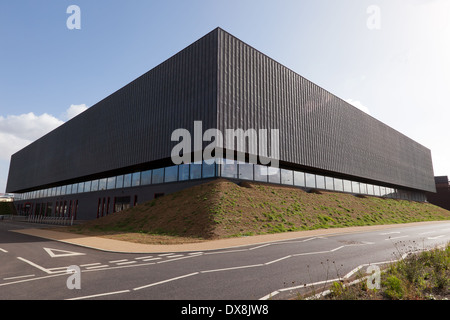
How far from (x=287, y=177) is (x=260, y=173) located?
521 cm

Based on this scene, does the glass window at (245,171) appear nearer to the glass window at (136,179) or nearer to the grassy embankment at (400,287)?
the glass window at (136,179)

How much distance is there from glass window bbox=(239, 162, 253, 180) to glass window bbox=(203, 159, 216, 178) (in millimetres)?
3210

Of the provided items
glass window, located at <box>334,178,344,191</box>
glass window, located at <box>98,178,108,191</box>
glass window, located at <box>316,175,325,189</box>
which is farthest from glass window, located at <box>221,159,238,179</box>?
glass window, located at <box>98,178,108,191</box>

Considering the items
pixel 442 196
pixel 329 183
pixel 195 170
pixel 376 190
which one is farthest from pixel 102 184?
pixel 442 196

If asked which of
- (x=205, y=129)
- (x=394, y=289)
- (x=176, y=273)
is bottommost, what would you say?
(x=176, y=273)

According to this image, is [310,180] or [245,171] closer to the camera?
[245,171]

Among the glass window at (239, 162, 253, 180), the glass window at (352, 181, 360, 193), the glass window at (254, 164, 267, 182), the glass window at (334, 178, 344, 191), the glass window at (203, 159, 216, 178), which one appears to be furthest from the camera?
the glass window at (352, 181, 360, 193)

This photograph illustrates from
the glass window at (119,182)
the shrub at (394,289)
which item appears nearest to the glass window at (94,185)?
the glass window at (119,182)

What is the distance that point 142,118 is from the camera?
34719 millimetres

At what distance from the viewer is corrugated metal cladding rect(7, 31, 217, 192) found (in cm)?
2759

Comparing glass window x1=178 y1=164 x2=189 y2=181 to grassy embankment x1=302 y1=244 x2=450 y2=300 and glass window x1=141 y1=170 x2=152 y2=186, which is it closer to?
glass window x1=141 y1=170 x2=152 y2=186

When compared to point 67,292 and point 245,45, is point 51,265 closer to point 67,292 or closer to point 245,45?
point 67,292

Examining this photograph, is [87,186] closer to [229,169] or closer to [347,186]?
[229,169]

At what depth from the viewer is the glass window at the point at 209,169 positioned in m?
26.6
